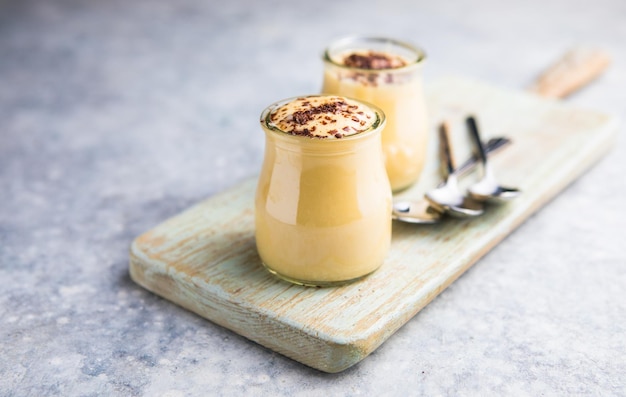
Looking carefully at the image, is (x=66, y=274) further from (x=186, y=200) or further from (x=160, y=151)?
(x=160, y=151)

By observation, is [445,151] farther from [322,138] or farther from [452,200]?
[322,138]

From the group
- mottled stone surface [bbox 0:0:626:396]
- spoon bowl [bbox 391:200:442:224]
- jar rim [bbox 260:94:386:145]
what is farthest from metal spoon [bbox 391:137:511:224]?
jar rim [bbox 260:94:386:145]

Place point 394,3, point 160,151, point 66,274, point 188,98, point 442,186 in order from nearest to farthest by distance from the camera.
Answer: point 66,274 → point 442,186 → point 160,151 → point 188,98 → point 394,3

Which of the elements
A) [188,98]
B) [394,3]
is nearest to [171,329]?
[188,98]

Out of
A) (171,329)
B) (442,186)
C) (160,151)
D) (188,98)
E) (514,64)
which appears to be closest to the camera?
(171,329)

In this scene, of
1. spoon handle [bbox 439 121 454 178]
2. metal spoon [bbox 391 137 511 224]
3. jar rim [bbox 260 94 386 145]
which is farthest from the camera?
spoon handle [bbox 439 121 454 178]

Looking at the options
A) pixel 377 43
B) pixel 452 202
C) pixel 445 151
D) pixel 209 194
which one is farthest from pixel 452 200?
pixel 209 194

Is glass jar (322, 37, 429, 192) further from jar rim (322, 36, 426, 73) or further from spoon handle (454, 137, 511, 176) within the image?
spoon handle (454, 137, 511, 176)
